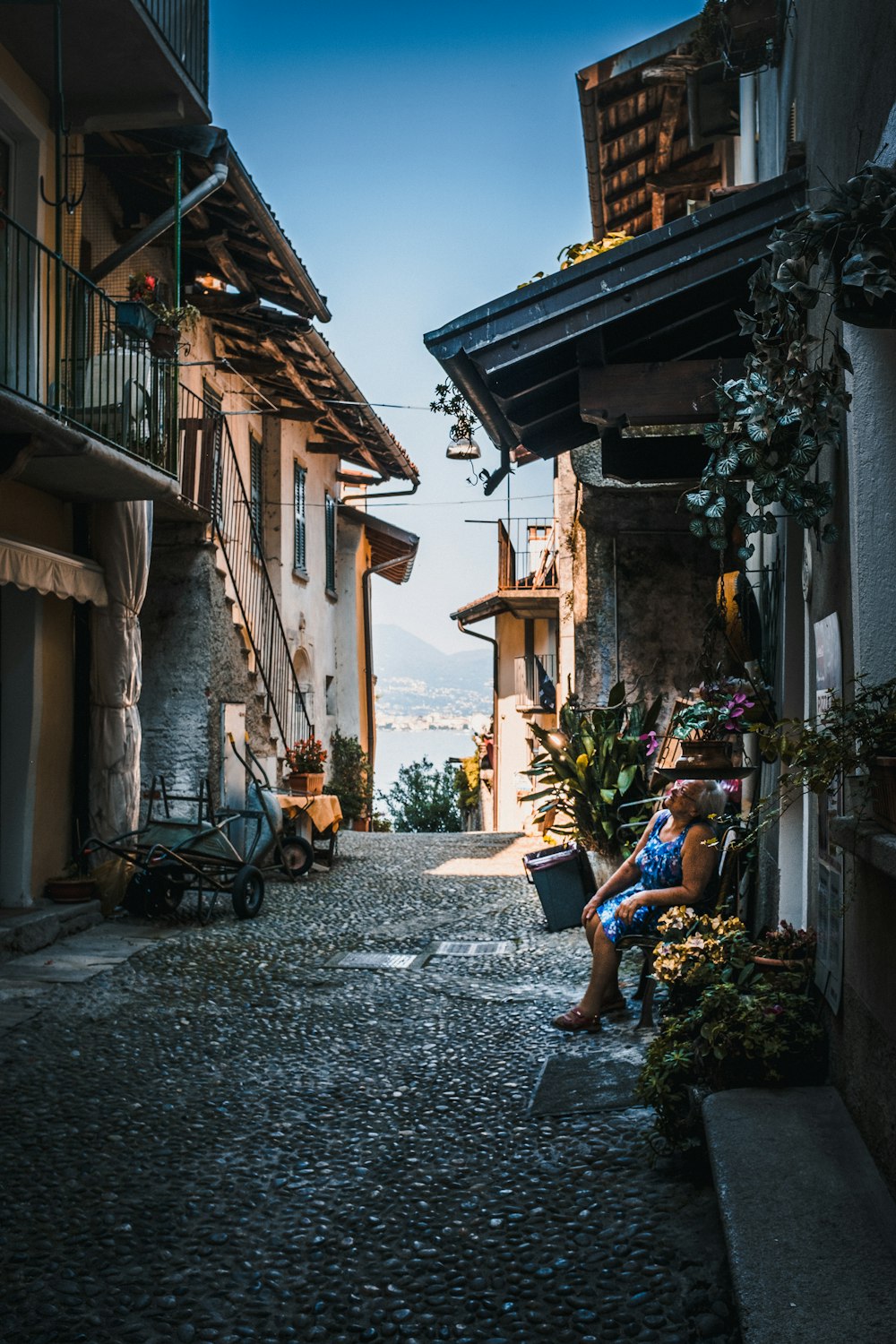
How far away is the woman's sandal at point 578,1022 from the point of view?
6.35 metres

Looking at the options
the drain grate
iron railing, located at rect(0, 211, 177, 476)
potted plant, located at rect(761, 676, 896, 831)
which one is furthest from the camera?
the drain grate

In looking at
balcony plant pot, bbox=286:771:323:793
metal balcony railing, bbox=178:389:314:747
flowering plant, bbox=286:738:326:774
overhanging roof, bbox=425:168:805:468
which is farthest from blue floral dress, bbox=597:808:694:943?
flowering plant, bbox=286:738:326:774

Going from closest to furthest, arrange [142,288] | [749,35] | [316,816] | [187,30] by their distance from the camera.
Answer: [749,35] → [187,30] → [142,288] → [316,816]

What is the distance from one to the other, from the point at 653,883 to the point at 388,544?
18964 mm

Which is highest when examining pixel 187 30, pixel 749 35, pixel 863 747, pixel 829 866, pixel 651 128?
pixel 651 128

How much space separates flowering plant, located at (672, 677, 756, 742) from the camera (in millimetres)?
5781

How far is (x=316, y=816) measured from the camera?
13492mm

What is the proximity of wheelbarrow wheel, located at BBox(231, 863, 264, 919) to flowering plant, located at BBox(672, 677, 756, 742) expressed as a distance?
4939 millimetres

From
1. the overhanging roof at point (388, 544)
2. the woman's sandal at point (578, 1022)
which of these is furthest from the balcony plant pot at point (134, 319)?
the overhanging roof at point (388, 544)

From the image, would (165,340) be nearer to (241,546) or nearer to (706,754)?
(241,546)

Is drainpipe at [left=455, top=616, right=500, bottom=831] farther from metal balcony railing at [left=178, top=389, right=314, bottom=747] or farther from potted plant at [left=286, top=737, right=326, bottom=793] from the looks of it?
potted plant at [left=286, top=737, right=326, bottom=793]

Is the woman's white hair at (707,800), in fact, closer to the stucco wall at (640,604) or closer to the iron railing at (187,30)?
the stucco wall at (640,604)

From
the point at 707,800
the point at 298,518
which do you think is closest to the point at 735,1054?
the point at 707,800

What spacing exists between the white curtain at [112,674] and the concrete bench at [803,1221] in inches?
280
